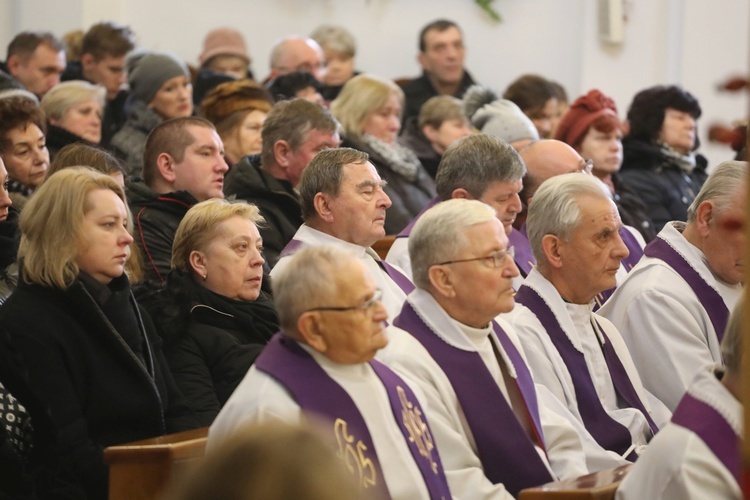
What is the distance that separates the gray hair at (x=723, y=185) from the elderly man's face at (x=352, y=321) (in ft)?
6.26

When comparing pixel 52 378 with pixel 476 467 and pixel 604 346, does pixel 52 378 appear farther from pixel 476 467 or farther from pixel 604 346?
pixel 604 346

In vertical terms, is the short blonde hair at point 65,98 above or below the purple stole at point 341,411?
above

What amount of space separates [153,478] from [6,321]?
75cm

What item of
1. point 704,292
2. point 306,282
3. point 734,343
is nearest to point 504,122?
point 704,292

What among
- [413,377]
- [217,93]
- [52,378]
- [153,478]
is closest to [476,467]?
[413,377]

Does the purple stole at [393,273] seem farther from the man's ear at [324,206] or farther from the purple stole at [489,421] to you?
the purple stole at [489,421]

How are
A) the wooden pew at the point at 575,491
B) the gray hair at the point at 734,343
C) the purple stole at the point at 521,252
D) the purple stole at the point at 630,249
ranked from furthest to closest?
the purple stole at the point at 630,249 → the purple stole at the point at 521,252 → the wooden pew at the point at 575,491 → the gray hair at the point at 734,343

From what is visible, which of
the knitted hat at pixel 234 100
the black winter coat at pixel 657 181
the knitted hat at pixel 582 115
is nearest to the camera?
the knitted hat at pixel 234 100

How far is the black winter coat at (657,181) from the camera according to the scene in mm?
7293

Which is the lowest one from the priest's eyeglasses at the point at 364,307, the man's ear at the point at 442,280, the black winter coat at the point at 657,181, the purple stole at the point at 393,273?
the black winter coat at the point at 657,181

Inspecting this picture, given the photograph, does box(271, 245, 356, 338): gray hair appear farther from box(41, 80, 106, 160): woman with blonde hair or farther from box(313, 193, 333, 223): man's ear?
box(41, 80, 106, 160): woman with blonde hair

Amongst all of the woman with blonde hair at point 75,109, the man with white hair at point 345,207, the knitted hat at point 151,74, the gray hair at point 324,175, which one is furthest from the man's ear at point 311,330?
the knitted hat at point 151,74

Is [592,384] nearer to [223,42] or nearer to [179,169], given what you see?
[179,169]

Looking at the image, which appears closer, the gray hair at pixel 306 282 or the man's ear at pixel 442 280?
the gray hair at pixel 306 282
